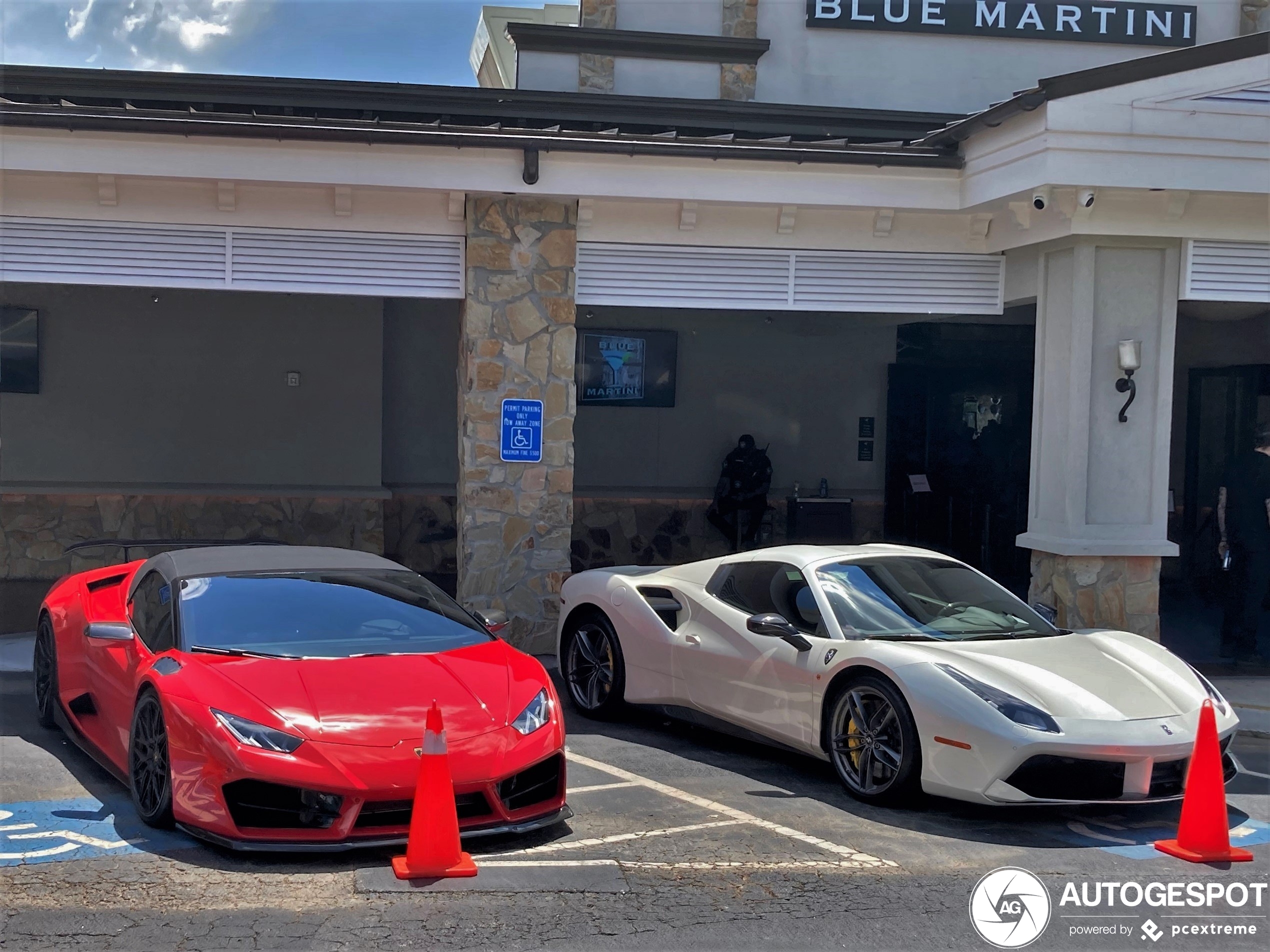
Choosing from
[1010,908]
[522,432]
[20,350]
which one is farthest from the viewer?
[20,350]

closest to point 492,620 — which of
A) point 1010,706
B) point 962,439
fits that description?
point 1010,706

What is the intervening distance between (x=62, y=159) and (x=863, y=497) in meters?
9.79

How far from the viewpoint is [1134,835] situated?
5703 millimetres

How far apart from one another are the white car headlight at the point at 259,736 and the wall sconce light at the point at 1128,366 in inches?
A: 279

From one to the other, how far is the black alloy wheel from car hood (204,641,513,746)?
84.6 inches

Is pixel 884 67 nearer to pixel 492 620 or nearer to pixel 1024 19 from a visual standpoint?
pixel 1024 19

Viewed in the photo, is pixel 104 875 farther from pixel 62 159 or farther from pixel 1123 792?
pixel 62 159

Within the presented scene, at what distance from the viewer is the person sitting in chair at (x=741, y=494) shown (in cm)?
1431

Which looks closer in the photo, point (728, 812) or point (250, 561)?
point (728, 812)

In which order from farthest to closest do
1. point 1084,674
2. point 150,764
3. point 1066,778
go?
point 1084,674 < point 1066,778 < point 150,764

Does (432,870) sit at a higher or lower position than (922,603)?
lower

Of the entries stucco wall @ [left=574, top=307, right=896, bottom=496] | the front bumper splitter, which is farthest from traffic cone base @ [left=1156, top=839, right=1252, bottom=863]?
stucco wall @ [left=574, top=307, right=896, bottom=496]

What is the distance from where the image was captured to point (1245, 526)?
1038 centimetres

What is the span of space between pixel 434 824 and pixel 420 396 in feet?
32.9
